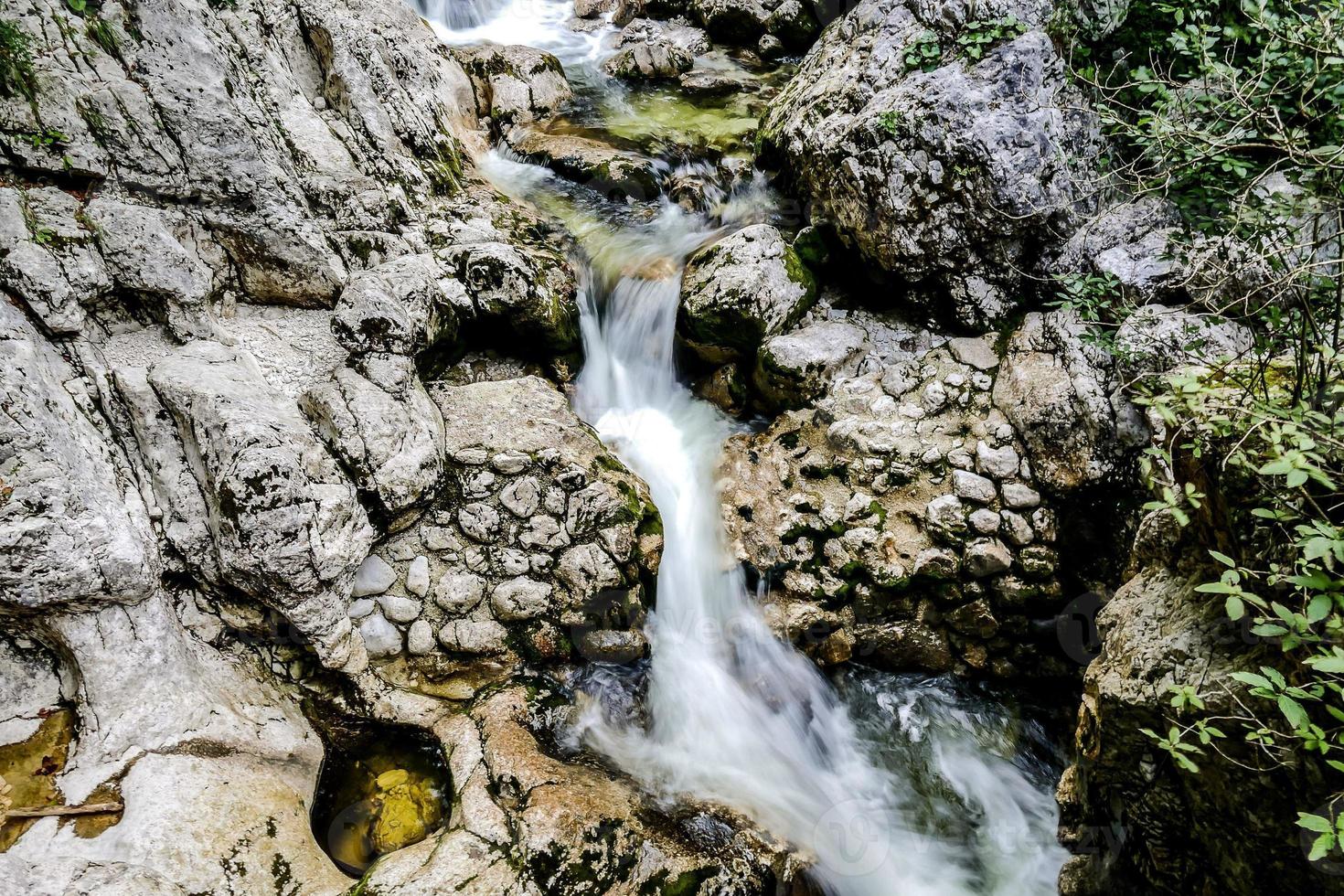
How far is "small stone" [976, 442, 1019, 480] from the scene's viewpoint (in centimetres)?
521

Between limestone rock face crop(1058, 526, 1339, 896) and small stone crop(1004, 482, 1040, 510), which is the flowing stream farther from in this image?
small stone crop(1004, 482, 1040, 510)

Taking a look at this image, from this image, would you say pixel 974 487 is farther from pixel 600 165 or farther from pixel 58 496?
pixel 58 496

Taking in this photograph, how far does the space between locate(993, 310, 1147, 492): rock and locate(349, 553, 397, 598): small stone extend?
4776 millimetres

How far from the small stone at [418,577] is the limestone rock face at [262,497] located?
43 cm

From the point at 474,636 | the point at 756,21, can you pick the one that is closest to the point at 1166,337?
the point at 474,636

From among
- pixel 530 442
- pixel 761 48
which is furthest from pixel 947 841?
pixel 761 48

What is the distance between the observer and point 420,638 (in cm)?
464

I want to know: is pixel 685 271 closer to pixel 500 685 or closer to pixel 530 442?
pixel 530 442

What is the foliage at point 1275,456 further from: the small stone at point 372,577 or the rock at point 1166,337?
the small stone at point 372,577

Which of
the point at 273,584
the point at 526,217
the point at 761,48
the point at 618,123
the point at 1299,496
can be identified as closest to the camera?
the point at 1299,496

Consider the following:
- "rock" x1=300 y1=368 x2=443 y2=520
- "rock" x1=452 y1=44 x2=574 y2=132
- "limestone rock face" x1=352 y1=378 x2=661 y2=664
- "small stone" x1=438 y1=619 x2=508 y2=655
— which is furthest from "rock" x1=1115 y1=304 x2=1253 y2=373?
"rock" x1=452 y1=44 x2=574 y2=132

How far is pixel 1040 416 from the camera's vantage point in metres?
5.16

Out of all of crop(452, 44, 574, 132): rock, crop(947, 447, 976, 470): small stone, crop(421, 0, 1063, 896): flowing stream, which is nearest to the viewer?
crop(421, 0, 1063, 896): flowing stream

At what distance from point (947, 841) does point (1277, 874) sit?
220 centimetres
